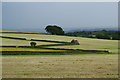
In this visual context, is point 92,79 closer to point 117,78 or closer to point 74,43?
point 117,78

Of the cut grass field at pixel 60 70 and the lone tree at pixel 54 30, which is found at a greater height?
the lone tree at pixel 54 30

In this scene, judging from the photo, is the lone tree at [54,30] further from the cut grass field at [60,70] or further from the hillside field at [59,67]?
the cut grass field at [60,70]

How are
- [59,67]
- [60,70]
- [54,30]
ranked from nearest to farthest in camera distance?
[60,70]
[59,67]
[54,30]

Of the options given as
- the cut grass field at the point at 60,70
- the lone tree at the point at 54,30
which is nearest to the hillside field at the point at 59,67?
the cut grass field at the point at 60,70

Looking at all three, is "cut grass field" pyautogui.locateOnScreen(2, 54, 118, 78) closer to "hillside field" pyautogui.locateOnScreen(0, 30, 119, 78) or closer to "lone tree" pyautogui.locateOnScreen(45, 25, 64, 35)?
"hillside field" pyautogui.locateOnScreen(0, 30, 119, 78)

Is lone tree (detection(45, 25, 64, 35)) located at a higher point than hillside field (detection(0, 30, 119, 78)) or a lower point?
higher

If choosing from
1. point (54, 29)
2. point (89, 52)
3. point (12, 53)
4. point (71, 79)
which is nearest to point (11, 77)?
point (71, 79)

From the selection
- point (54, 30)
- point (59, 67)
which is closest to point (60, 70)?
point (59, 67)

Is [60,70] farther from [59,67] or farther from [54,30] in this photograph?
[54,30]

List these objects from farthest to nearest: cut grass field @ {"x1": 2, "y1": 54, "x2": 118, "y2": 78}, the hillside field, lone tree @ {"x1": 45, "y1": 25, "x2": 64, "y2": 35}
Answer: lone tree @ {"x1": 45, "y1": 25, "x2": 64, "y2": 35}, the hillside field, cut grass field @ {"x1": 2, "y1": 54, "x2": 118, "y2": 78}

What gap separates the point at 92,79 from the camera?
13938 mm

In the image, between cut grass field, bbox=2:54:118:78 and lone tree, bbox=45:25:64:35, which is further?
lone tree, bbox=45:25:64:35

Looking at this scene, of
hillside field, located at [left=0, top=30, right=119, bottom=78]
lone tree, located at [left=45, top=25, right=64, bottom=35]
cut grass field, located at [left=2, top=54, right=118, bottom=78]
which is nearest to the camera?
cut grass field, located at [left=2, top=54, right=118, bottom=78]

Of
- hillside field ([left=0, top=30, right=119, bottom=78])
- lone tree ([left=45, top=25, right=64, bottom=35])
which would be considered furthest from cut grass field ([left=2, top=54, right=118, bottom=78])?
lone tree ([left=45, top=25, right=64, bottom=35])
